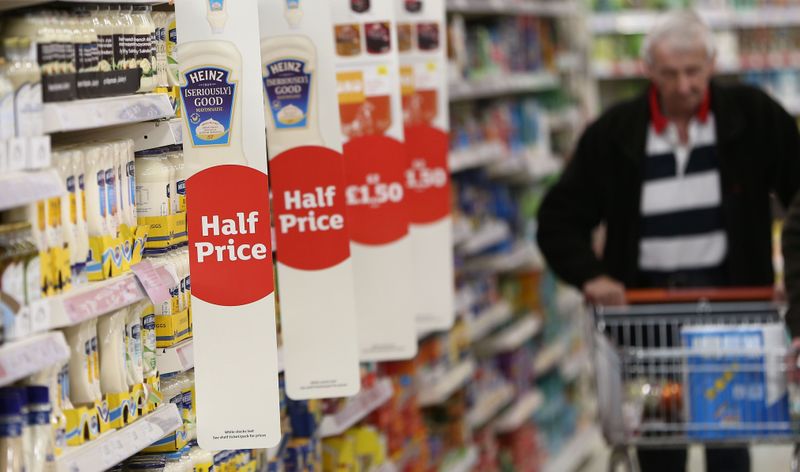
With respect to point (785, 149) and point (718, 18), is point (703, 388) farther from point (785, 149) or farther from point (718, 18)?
point (718, 18)

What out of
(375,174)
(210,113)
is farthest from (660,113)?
(210,113)

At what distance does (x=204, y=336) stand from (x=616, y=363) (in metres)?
1.45

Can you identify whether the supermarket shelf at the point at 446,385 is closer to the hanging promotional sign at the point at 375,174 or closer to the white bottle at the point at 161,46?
the hanging promotional sign at the point at 375,174

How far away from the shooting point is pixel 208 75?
275 cm

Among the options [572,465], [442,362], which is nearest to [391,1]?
[442,362]

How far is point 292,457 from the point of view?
3.74 meters

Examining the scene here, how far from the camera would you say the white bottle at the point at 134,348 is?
2738 mm

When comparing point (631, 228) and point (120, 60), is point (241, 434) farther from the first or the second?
point (631, 228)

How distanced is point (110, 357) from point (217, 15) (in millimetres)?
726

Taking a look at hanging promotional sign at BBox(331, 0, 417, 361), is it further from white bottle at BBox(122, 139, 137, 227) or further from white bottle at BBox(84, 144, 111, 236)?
white bottle at BBox(84, 144, 111, 236)

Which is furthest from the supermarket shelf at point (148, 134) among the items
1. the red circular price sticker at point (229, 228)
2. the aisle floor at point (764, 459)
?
the aisle floor at point (764, 459)

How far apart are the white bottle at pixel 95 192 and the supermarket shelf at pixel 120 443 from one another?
40 cm

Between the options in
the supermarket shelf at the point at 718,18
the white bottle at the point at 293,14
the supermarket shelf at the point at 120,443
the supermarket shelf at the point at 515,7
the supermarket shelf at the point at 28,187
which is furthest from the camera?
the supermarket shelf at the point at 718,18

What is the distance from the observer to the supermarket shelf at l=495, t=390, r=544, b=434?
20.9 ft
